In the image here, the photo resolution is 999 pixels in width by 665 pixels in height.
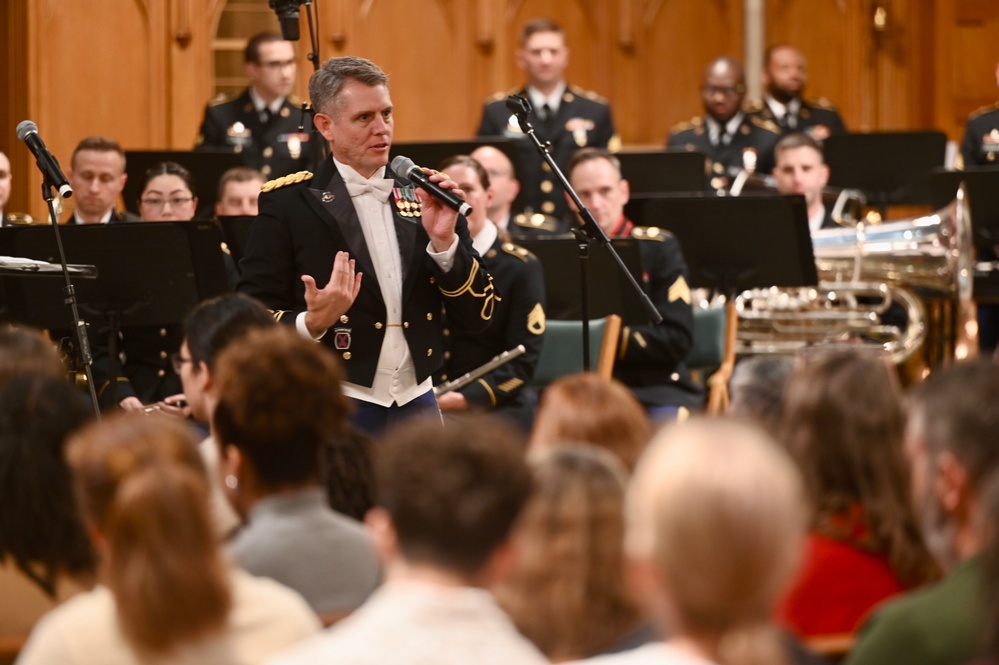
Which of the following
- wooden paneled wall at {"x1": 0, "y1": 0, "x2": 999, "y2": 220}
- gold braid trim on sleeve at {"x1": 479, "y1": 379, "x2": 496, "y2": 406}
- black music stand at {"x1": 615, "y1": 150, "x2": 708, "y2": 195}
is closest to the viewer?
gold braid trim on sleeve at {"x1": 479, "y1": 379, "x2": 496, "y2": 406}

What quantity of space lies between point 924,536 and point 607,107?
253 inches

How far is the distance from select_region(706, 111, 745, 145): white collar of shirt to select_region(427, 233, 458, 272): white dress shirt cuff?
204 inches

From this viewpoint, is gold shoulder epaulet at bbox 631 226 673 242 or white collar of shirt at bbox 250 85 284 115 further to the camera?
white collar of shirt at bbox 250 85 284 115

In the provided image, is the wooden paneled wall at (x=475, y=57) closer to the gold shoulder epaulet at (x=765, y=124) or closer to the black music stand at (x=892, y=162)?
the gold shoulder epaulet at (x=765, y=124)

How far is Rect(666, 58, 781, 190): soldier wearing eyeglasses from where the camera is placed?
332 inches

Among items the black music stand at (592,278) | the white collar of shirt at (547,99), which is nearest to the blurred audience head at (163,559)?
the black music stand at (592,278)

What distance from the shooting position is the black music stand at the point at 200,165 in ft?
21.3

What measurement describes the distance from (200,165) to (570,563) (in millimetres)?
4990

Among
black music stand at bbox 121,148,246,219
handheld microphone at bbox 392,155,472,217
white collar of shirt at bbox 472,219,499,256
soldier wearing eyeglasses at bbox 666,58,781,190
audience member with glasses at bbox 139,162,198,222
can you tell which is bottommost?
white collar of shirt at bbox 472,219,499,256

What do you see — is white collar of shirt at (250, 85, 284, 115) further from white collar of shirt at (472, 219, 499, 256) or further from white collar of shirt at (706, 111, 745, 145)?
white collar of shirt at (472, 219, 499, 256)

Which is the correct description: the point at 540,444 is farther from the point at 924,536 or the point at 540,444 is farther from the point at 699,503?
the point at 699,503

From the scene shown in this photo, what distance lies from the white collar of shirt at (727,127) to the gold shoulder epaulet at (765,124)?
0.23 ft

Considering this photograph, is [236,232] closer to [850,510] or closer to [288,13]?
[288,13]

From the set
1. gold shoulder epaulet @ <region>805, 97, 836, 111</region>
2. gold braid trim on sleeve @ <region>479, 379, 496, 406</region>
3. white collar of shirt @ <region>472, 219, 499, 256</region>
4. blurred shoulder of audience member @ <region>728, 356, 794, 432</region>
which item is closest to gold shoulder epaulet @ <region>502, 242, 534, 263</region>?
white collar of shirt @ <region>472, 219, 499, 256</region>
